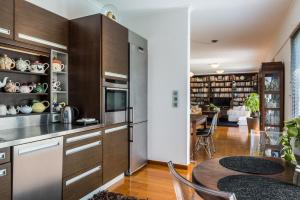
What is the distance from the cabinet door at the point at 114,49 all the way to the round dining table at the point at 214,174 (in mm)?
1803

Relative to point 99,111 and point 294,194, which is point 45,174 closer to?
point 99,111

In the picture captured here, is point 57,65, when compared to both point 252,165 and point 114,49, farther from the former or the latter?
point 252,165

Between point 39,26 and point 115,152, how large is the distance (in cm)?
175

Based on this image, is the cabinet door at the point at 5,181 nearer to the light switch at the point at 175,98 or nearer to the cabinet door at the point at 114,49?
the cabinet door at the point at 114,49

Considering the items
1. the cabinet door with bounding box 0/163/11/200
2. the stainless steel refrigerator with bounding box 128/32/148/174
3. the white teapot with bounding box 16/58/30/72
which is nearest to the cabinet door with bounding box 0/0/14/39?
the white teapot with bounding box 16/58/30/72

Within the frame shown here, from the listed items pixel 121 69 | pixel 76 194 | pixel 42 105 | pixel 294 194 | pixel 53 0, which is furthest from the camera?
pixel 121 69

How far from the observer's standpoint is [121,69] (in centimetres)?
302

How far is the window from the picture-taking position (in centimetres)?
318

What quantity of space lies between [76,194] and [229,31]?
4.38m

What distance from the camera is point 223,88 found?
11.7m

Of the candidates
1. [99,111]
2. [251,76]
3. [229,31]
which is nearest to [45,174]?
[99,111]

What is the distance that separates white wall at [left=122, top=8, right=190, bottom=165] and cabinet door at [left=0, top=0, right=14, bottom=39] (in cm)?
217

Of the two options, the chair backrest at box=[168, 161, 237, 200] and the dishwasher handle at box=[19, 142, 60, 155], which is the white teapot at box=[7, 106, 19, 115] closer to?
the dishwasher handle at box=[19, 142, 60, 155]

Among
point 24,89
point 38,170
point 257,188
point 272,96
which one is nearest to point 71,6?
point 24,89
